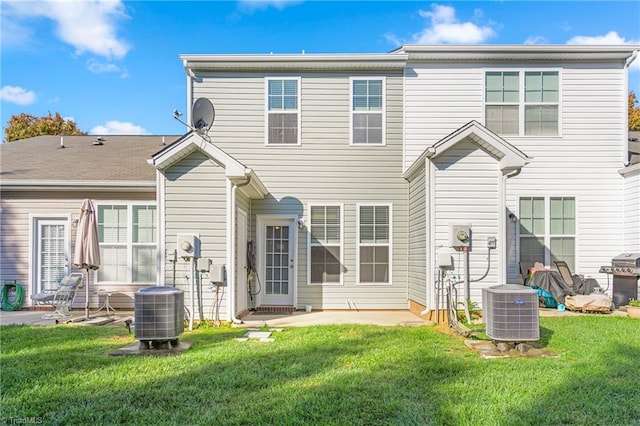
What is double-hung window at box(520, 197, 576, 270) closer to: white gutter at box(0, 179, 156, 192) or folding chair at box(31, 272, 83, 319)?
white gutter at box(0, 179, 156, 192)

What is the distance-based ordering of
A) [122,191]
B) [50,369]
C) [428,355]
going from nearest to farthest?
[50,369], [428,355], [122,191]

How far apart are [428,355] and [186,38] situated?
33.3 ft

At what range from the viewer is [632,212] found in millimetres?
9352

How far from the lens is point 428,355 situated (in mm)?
5242

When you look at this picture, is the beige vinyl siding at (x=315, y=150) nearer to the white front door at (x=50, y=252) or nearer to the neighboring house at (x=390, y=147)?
the neighboring house at (x=390, y=147)

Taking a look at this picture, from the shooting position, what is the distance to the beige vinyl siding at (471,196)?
7.84 metres

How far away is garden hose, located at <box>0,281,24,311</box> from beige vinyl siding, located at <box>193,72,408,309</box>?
529 cm

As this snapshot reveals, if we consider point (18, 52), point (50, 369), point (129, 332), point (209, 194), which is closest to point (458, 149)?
point (209, 194)

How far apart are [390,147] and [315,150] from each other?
1.71 meters

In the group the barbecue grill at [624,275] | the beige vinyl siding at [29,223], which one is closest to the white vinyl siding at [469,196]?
the barbecue grill at [624,275]

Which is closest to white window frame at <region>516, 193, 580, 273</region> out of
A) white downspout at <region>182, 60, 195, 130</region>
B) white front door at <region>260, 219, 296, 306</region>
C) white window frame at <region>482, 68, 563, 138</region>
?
white window frame at <region>482, 68, 563, 138</region>

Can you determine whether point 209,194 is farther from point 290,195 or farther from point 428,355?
point 428,355

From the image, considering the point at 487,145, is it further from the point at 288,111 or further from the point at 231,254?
the point at 231,254

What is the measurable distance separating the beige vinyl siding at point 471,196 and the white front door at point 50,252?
26.0 feet
